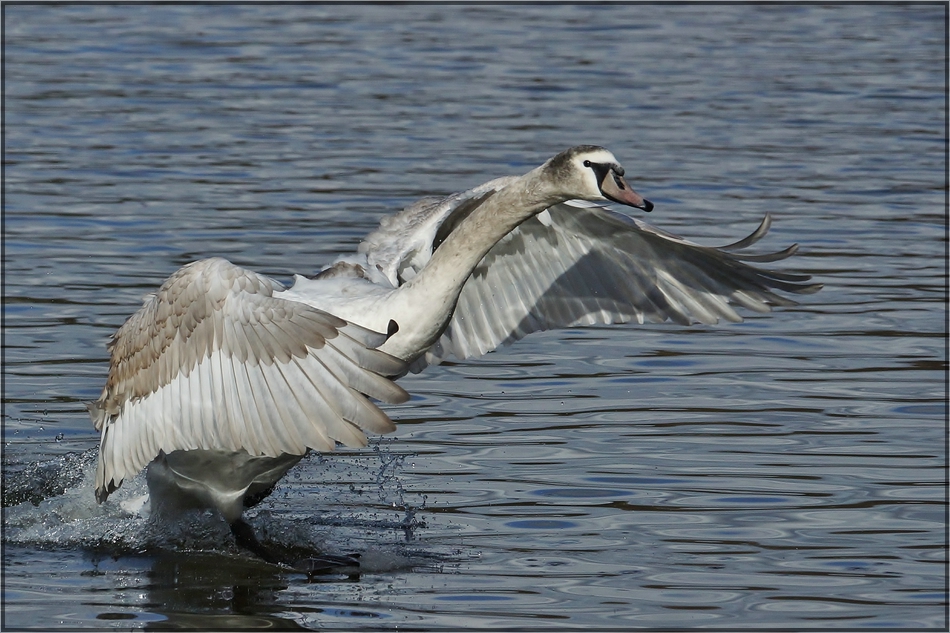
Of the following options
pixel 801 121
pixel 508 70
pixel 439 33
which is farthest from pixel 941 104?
pixel 439 33

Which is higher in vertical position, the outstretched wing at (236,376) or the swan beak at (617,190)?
the swan beak at (617,190)

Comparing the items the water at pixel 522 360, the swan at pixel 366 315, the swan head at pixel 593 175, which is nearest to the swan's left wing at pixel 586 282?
the swan at pixel 366 315

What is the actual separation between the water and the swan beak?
1606 millimetres

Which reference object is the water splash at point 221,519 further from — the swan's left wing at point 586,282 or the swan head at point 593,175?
the swan head at point 593,175

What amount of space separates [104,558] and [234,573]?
62 centimetres

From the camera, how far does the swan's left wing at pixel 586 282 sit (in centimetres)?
821

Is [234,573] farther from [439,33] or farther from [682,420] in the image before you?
[439,33]

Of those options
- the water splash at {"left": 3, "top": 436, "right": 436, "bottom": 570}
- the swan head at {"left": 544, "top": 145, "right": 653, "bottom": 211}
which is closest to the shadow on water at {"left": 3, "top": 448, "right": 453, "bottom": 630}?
the water splash at {"left": 3, "top": 436, "right": 436, "bottom": 570}

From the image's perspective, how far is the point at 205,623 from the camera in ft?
21.2

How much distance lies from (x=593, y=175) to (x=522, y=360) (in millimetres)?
3823

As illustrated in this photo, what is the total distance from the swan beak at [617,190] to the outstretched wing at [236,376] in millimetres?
1119

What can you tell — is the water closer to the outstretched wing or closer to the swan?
the swan

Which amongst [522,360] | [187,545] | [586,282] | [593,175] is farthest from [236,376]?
[522,360]

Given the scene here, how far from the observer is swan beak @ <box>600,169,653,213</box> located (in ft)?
21.2
